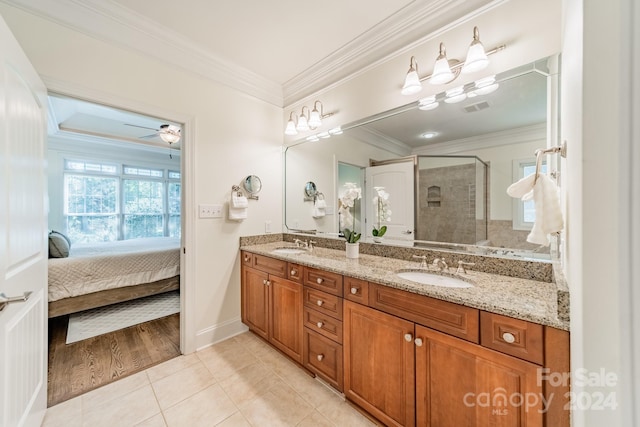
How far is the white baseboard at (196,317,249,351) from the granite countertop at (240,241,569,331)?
115 centimetres

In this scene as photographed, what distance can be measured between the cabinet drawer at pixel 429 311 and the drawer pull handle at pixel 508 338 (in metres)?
0.09

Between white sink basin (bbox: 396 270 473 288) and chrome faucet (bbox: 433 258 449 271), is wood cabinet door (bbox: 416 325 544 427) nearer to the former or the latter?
white sink basin (bbox: 396 270 473 288)

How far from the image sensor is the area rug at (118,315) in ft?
8.01

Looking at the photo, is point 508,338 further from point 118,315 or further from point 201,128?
point 118,315

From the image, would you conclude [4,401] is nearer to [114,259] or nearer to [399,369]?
[399,369]

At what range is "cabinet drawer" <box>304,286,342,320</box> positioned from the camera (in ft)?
5.08

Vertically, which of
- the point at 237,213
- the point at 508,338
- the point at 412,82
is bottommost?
the point at 508,338

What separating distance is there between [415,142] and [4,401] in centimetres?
242

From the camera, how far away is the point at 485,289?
1.14 meters

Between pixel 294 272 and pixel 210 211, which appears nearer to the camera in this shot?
pixel 294 272

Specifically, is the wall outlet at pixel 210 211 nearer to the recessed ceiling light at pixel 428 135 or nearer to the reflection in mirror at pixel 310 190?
the reflection in mirror at pixel 310 190

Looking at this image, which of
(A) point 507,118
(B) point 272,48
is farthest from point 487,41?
(B) point 272,48

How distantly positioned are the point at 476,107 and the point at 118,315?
3994 mm

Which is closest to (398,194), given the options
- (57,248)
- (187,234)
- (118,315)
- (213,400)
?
(187,234)
